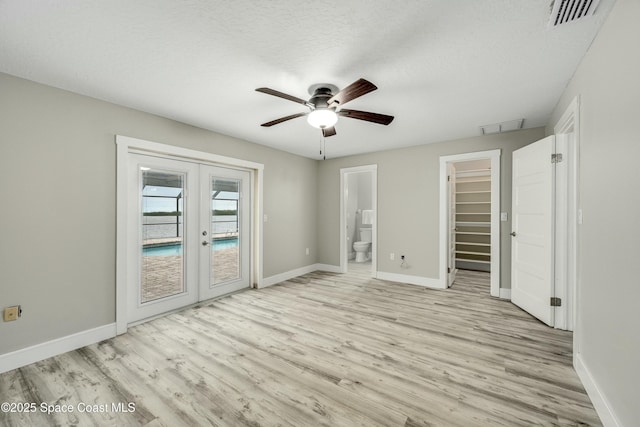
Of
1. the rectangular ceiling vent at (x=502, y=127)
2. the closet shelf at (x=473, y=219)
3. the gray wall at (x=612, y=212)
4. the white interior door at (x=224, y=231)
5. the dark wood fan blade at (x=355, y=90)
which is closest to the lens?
the gray wall at (x=612, y=212)

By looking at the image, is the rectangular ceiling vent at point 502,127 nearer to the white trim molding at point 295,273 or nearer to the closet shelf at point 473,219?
the closet shelf at point 473,219

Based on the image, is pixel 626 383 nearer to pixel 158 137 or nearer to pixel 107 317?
pixel 107 317

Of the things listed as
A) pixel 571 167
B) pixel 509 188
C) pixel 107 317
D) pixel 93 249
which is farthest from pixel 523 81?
pixel 107 317

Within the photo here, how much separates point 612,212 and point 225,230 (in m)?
4.06

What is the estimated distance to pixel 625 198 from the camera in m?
1.33

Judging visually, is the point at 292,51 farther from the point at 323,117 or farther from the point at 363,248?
the point at 363,248

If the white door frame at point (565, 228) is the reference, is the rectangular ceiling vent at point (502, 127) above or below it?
above

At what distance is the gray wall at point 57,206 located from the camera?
6.95ft

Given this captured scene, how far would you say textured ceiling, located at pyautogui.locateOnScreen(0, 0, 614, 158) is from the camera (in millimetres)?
1486

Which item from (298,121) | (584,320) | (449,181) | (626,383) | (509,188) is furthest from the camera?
(449,181)

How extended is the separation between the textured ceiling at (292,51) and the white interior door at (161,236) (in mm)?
824

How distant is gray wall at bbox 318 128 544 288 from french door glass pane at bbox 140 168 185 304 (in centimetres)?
325

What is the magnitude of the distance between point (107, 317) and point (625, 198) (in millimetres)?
4187

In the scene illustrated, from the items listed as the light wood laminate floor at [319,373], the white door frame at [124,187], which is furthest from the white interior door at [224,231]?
the light wood laminate floor at [319,373]
